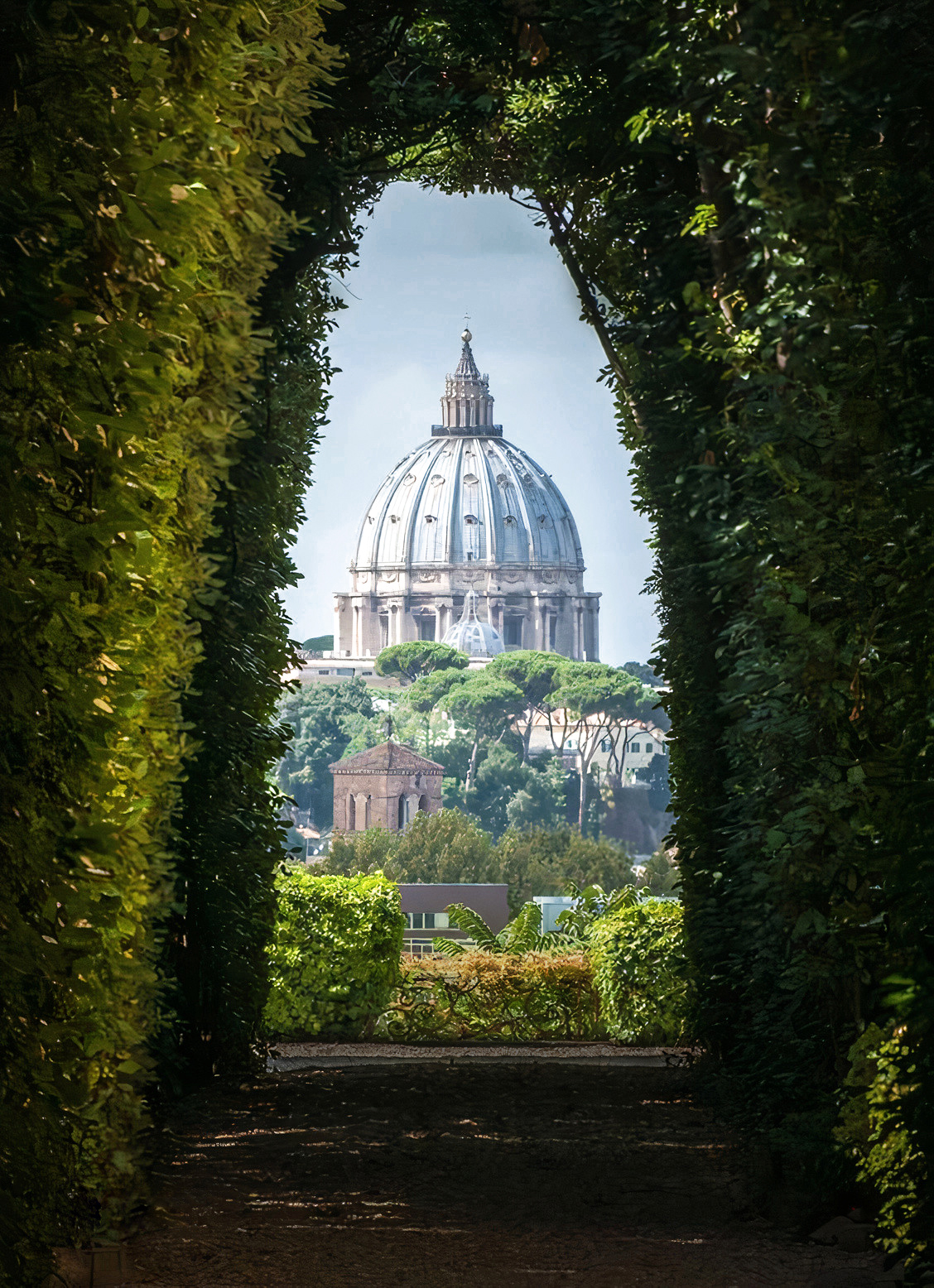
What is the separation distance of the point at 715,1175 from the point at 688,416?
2875 millimetres

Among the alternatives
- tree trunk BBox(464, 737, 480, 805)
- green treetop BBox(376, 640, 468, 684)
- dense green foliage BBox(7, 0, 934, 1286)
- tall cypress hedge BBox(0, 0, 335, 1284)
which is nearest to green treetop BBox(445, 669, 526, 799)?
tree trunk BBox(464, 737, 480, 805)

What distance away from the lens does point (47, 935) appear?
255 cm

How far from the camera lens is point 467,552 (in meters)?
119

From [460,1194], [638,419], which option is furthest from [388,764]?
[460,1194]

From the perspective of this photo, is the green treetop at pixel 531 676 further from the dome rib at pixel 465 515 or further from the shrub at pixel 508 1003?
Answer: the shrub at pixel 508 1003

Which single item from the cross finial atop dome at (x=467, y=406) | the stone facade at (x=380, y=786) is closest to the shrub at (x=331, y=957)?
the stone facade at (x=380, y=786)

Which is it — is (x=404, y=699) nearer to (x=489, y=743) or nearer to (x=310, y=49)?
(x=489, y=743)

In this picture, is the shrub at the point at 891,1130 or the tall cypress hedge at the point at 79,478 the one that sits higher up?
the tall cypress hedge at the point at 79,478

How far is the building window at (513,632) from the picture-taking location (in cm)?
12031

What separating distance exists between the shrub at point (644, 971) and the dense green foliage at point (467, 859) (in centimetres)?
1874

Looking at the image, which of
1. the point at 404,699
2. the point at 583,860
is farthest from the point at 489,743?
the point at 583,860

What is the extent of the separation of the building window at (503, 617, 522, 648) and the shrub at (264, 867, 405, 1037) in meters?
111

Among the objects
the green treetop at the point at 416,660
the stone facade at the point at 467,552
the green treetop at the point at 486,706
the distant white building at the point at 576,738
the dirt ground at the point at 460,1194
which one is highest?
the stone facade at the point at 467,552

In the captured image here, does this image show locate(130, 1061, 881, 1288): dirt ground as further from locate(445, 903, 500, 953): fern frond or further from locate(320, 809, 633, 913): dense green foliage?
locate(320, 809, 633, 913): dense green foliage
